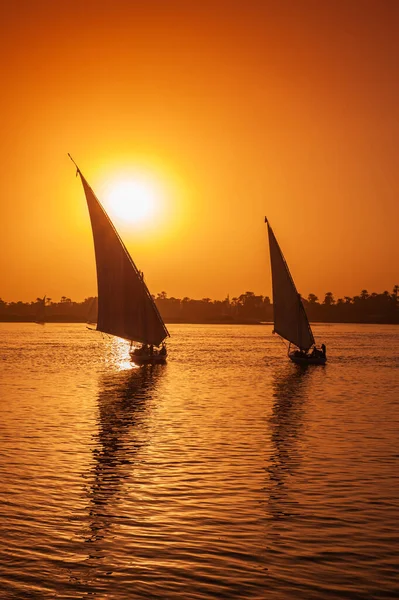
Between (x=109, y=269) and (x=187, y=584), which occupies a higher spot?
(x=109, y=269)

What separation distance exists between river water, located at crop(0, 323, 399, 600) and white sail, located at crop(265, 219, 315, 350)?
27528mm

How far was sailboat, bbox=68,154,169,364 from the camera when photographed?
70.9 m

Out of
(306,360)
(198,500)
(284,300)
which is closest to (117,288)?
(284,300)

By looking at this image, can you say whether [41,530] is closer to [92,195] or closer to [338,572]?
[338,572]

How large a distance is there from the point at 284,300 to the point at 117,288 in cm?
1627

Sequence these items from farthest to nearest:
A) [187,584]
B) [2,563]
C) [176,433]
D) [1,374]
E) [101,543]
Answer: [1,374] → [176,433] → [101,543] → [2,563] → [187,584]

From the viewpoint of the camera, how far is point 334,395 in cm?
5919

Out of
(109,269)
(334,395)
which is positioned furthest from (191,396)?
(109,269)

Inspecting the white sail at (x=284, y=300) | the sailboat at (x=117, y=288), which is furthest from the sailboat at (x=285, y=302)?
the sailboat at (x=117, y=288)

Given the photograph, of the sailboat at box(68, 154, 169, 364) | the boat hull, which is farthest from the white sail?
the sailboat at box(68, 154, 169, 364)

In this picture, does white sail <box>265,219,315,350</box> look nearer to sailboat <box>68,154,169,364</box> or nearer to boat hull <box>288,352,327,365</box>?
boat hull <box>288,352,327,365</box>

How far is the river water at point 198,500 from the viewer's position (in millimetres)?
16609

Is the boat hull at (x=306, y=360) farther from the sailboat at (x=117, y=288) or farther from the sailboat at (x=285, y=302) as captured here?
the sailboat at (x=117, y=288)

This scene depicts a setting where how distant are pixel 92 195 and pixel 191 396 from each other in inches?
836
